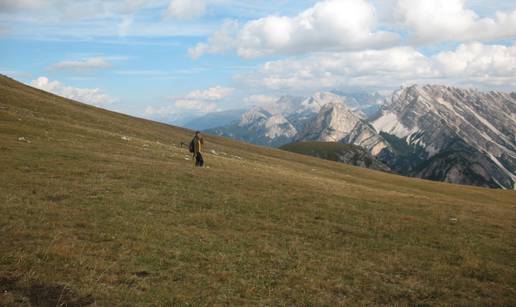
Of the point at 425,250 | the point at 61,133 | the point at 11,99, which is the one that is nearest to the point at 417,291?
the point at 425,250

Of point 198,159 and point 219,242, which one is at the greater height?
point 198,159

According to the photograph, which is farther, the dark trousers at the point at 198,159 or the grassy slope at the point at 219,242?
the dark trousers at the point at 198,159

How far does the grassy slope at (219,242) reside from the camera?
1554cm

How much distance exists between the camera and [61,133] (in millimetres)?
53844

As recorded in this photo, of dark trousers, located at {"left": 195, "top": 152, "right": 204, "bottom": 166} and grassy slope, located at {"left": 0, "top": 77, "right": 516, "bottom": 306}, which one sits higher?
dark trousers, located at {"left": 195, "top": 152, "right": 204, "bottom": 166}

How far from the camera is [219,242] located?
2138 cm

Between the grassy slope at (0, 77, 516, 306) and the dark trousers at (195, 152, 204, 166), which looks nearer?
the grassy slope at (0, 77, 516, 306)

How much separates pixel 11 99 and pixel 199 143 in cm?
4722

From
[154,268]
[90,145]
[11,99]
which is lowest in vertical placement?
[154,268]

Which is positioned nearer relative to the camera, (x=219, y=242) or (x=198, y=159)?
(x=219, y=242)

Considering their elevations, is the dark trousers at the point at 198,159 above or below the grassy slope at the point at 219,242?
above

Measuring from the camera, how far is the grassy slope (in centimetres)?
1554

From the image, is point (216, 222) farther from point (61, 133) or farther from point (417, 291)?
point (61, 133)

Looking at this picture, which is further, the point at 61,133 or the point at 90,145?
the point at 61,133
